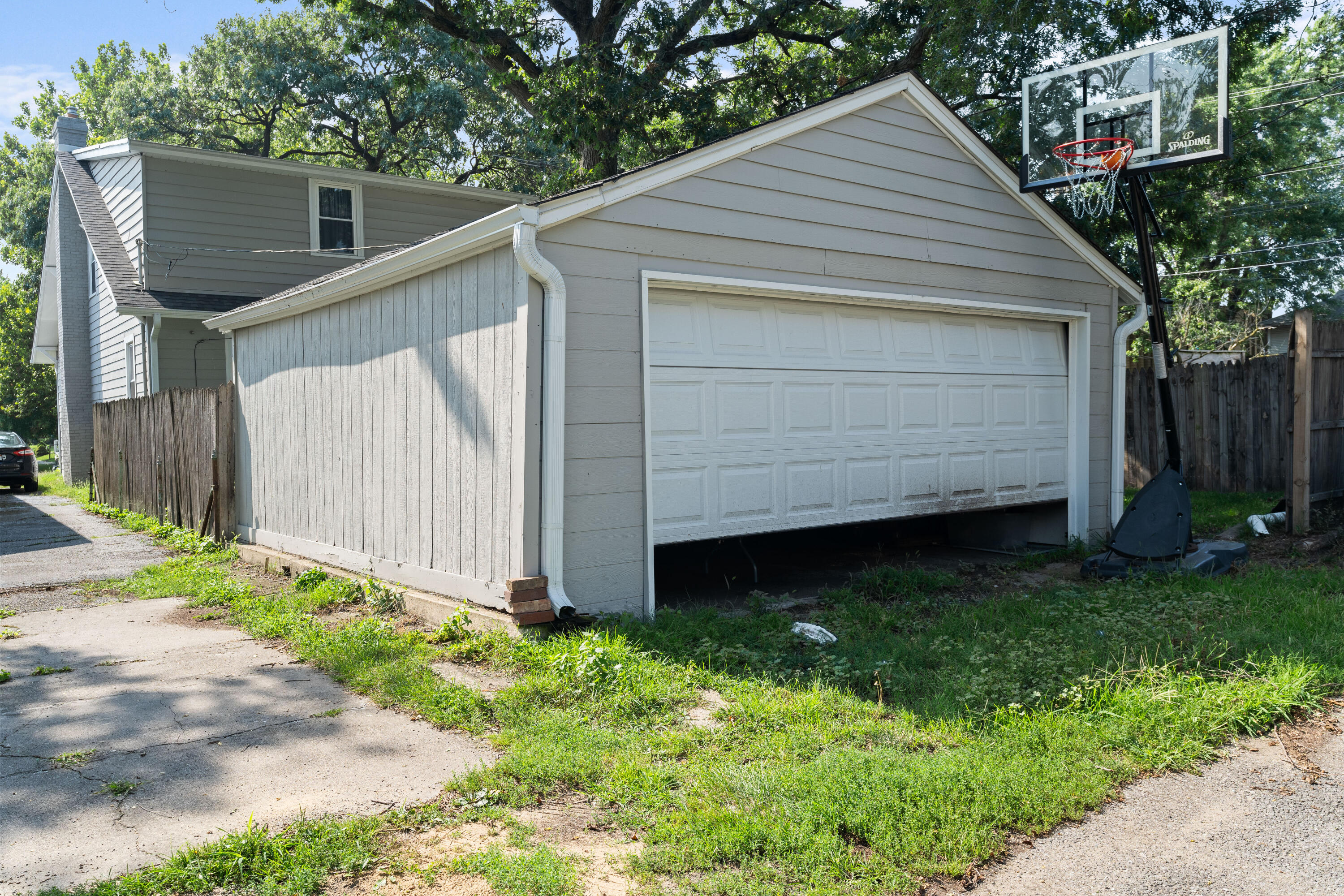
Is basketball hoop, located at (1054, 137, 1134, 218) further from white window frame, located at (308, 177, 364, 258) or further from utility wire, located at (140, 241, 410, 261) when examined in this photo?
white window frame, located at (308, 177, 364, 258)

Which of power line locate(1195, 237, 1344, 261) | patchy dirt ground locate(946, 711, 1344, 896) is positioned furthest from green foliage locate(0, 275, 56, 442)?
power line locate(1195, 237, 1344, 261)

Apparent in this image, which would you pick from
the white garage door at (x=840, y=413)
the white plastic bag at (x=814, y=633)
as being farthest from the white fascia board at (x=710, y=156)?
the white plastic bag at (x=814, y=633)

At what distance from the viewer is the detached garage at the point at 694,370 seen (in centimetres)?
573

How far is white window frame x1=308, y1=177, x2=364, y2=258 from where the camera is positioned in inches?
583

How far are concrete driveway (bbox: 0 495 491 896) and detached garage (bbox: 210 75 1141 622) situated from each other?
1.35 metres

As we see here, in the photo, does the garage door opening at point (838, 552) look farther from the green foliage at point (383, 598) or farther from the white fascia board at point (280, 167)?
the white fascia board at point (280, 167)

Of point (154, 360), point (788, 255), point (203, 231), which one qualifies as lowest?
point (154, 360)

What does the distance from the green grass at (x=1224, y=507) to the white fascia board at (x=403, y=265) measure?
730 cm

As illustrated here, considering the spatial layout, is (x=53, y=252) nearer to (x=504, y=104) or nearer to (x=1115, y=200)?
(x=504, y=104)

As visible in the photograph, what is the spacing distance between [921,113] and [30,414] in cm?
3452

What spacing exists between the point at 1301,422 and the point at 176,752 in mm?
9221

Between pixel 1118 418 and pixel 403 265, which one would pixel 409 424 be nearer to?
pixel 403 265

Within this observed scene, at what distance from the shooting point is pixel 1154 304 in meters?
8.12

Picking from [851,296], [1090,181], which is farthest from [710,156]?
[1090,181]
